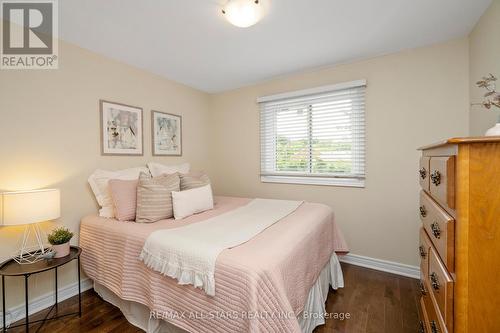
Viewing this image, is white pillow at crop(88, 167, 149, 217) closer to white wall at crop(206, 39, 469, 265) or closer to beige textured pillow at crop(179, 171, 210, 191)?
beige textured pillow at crop(179, 171, 210, 191)

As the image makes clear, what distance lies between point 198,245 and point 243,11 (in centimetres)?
162

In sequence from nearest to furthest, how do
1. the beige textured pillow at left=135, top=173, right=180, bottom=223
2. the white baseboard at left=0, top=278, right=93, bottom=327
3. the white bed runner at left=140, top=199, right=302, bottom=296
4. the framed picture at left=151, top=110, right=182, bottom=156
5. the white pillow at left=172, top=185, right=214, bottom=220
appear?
the white bed runner at left=140, top=199, right=302, bottom=296 → the white baseboard at left=0, top=278, right=93, bottom=327 → the beige textured pillow at left=135, top=173, right=180, bottom=223 → the white pillow at left=172, top=185, right=214, bottom=220 → the framed picture at left=151, top=110, right=182, bottom=156

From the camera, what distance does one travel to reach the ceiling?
160 cm

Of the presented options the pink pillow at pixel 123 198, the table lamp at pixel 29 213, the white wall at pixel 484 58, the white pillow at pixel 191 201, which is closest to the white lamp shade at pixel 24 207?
the table lamp at pixel 29 213

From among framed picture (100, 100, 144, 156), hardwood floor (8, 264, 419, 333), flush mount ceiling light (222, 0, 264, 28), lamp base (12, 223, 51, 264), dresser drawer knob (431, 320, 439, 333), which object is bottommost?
hardwood floor (8, 264, 419, 333)

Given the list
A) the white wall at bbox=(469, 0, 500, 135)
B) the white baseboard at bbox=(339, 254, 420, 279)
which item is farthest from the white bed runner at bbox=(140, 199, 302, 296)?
the white wall at bbox=(469, 0, 500, 135)

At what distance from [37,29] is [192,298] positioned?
250 centimetres

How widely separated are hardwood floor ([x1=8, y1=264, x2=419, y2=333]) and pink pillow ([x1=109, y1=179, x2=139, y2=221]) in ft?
2.59

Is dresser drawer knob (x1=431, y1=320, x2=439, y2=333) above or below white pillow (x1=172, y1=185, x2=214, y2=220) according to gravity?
below

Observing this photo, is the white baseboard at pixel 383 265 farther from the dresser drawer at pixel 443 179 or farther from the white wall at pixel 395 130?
the dresser drawer at pixel 443 179

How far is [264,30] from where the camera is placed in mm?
1896

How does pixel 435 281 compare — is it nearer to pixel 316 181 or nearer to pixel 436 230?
pixel 436 230

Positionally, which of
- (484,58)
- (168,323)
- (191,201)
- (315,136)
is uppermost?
(484,58)

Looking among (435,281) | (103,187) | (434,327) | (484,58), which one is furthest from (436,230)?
(103,187)
